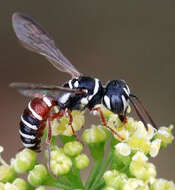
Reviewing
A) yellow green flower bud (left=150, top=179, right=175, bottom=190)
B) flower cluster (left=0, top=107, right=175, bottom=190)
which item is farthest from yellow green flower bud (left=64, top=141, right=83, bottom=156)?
yellow green flower bud (left=150, top=179, right=175, bottom=190)

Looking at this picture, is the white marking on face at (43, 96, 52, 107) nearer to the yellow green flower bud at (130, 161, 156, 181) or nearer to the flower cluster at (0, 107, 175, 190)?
the flower cluster at (0, 107, 175, 190)

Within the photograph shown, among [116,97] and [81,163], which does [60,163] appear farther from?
[116,97]

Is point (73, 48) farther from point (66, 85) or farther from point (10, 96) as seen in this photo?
point (66, 85)

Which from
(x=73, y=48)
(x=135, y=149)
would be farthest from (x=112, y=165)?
(x=73, y=48)

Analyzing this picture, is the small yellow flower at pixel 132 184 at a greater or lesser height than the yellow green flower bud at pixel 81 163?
lesser

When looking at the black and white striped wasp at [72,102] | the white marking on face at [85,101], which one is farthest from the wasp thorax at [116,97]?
the white marking on face at [85,101]

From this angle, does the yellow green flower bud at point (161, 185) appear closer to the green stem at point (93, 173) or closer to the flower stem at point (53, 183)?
the green stem at point (93, 173)
